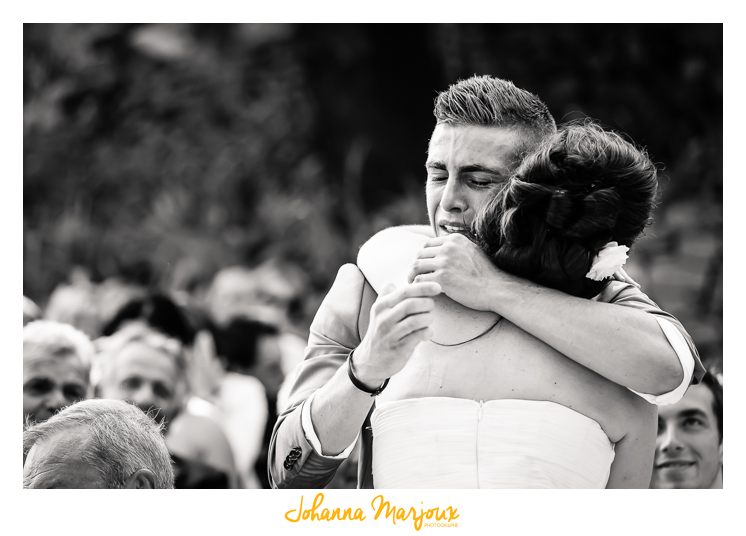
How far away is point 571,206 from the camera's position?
2.24m

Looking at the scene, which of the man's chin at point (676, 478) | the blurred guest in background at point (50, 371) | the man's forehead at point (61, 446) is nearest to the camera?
the man's forehead at point (61, 446)

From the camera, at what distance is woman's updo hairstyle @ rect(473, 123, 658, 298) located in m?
2.26

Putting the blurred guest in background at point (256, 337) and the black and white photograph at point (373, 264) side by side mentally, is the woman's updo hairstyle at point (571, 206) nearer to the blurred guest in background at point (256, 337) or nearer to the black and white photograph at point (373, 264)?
the black and white photograph at point (373, 264)

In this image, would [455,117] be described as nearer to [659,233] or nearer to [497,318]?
[497,318]

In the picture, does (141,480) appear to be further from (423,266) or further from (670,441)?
(670,441)

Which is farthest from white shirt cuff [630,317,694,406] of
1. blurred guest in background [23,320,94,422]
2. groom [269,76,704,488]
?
blurred guest in background [23,320,94,422]

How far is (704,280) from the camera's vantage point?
6.11m

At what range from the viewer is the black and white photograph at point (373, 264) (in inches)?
90.1

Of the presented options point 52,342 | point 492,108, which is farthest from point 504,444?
point 52,342

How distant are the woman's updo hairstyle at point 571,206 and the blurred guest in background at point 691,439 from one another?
1609 millimetres

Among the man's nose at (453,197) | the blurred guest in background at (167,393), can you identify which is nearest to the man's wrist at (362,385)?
the man's nose at (453,197)

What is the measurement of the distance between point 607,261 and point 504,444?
1.55ft

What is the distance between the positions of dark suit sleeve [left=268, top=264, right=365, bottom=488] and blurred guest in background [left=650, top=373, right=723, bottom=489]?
65.2 inches
